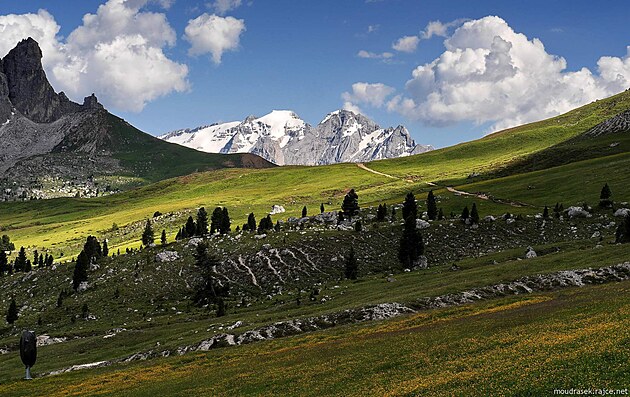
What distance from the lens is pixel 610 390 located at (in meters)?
21.7

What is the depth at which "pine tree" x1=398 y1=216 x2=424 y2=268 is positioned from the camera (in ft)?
396

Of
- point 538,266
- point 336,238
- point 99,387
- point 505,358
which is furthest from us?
point 336,238

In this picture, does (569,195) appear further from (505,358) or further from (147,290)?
(505,358)

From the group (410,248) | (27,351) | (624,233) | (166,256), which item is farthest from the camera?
(166,256)

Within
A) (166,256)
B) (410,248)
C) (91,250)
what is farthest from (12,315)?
(410,248)

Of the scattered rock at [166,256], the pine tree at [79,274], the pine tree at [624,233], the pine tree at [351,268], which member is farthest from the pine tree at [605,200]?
the pine tree at [79,274]

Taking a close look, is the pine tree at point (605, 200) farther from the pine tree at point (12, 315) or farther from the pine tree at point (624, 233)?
the pine tree at point (12, 315)

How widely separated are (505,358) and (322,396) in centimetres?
1199

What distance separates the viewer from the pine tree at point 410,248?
12056 centimetres

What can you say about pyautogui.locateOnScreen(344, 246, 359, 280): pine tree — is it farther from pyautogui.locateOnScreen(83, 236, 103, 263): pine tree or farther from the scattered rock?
pyautogui.locateOnScreen(83, 236, 103, 263): pine tree

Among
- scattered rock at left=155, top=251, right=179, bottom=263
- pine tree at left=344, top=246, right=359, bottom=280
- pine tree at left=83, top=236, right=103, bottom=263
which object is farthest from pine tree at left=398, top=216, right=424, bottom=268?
pine tree at left=83, top=236, right=103, bottom=263

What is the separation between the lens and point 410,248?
120m

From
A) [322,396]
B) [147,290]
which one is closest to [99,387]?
[322,396]

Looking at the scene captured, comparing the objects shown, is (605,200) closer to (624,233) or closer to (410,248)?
(624,233)
